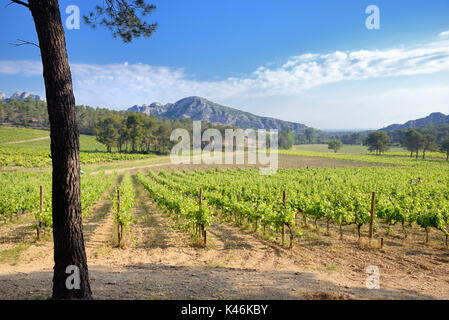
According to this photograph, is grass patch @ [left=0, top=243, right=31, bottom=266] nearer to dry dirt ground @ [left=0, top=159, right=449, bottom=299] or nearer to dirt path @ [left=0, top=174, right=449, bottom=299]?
dry dirt ground @ [left=0, top=159, right=449, bottom=299]

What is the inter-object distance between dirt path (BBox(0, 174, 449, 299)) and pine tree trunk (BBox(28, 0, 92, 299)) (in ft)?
3.45

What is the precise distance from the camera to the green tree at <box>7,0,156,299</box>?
3654 mm

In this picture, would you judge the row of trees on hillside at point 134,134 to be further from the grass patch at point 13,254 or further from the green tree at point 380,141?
the green tree at point 380,141

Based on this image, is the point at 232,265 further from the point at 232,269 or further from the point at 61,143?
the point at 61,143

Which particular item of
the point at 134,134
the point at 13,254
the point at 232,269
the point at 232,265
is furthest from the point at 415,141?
the point at 13,254

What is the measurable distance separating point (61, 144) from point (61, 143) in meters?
0.02

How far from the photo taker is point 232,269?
6.58 metres

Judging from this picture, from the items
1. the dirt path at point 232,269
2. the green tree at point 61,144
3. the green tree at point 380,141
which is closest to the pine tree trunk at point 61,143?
the green tree at point 61,144

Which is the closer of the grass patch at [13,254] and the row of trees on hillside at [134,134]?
the grass patch at [13,254]

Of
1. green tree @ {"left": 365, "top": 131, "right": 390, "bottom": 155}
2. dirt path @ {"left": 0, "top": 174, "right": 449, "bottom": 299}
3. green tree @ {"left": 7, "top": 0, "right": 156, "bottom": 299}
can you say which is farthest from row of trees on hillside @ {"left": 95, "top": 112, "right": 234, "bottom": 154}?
green tree @ {"left": 365, "top": 131, "right": 390, "bottom": 155}

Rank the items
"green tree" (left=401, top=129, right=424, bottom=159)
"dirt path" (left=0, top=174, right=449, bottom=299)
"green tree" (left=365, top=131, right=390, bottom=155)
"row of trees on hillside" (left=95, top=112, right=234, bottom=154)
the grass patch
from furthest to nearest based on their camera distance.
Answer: "green tree" (left=365, top=131, right=390, bottom=155) → "green tree" (left=401, top=129, right=424, bottom=159) → "row of trees on hillside" (left=95, top=112, right=234, bottom=154) → the grass patch → "dirt path" (left=0, top=174, right=449, bottom=299)

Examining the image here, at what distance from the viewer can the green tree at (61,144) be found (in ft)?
12.0

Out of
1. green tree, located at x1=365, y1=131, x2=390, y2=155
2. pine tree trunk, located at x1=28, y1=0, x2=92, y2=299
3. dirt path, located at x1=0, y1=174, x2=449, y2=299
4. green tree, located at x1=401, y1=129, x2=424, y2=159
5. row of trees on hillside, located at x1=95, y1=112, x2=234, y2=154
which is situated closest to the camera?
pine tree trunk, located at x1=28, y1=0, x2=92, y2=299

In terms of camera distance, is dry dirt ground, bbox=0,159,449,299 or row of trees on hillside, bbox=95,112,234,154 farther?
row of trees on hillside, bbox=95,112,234,154
